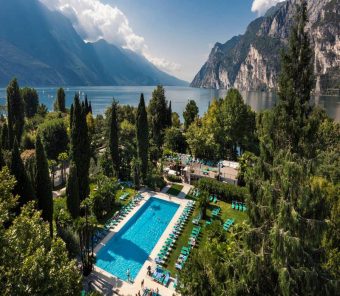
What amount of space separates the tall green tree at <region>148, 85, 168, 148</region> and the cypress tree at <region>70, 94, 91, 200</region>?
73.3 ft

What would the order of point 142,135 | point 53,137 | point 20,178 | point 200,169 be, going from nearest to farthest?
point 20,178, point 142,135, point 200,169, point 53,137

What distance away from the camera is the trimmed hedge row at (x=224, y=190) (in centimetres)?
2897

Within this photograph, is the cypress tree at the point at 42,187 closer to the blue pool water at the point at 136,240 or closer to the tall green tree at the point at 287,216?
the blue pool water at the point at 136,240

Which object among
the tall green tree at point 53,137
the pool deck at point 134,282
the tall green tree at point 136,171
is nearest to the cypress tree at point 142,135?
the tall green tree at point 136,171

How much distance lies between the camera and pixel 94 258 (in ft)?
62.0

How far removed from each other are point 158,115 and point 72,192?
95.2ft

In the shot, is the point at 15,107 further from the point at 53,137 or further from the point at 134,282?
the point at 134,282

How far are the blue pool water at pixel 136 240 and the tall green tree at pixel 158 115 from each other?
2026cm

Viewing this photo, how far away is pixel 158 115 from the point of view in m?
48.2

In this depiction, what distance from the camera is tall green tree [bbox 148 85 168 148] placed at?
1888 inches

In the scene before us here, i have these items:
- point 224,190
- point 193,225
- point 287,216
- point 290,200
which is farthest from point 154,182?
point 287,216

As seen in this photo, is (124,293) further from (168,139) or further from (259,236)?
(168,139)

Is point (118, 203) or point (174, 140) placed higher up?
point (174, 140)

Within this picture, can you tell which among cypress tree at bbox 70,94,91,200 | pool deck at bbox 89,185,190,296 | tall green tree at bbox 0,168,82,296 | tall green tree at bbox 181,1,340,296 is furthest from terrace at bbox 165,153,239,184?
tall green tree at bbox 0,168,82,296
